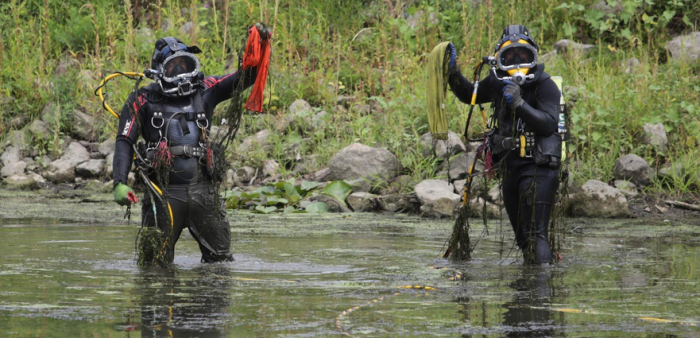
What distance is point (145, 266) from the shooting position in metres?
6.92

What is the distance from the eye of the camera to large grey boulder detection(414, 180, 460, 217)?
10.4 m

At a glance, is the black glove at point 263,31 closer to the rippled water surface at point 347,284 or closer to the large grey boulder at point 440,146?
the rippled water surface at point 347,284

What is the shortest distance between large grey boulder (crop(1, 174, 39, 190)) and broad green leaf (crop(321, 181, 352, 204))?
4052 mm

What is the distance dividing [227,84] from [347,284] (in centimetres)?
180

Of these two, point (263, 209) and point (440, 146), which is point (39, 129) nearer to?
point (263, 209)

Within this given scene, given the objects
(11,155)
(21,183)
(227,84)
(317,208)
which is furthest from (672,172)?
(11,155)

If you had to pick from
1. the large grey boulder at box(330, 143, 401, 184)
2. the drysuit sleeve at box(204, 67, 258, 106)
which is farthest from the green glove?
the large grey boulder at box(330, 143, 401, 184)

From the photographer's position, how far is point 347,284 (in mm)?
6203

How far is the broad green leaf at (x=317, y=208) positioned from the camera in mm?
10922

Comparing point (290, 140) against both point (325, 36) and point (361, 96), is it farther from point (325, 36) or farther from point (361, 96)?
point (325, 36)

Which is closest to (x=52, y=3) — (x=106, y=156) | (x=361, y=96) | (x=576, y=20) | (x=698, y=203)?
(x=106, y=156)

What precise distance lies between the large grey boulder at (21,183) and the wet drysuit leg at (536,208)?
7.71 meters

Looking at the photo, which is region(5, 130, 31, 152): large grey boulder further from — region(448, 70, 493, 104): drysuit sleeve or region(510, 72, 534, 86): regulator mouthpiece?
region(510, 72, 534, 86): regulator mouthpiece

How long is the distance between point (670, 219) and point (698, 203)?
A: 70 cm
